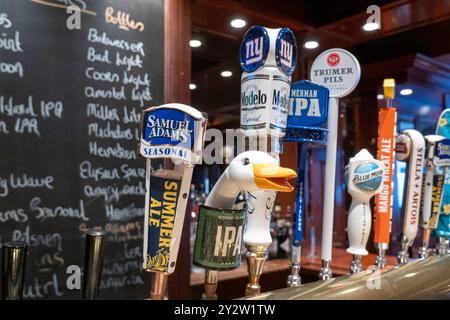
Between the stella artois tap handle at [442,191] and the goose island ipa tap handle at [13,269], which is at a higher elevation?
the stella artois tap handle at [442,191]

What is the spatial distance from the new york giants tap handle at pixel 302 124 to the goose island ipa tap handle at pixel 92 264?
41 cm

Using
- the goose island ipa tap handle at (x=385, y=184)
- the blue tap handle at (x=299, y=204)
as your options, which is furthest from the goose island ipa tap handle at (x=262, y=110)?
the goose island ipa tap handle at (x=385, y=184)

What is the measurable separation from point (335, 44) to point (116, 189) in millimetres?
978

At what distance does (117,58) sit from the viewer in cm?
156

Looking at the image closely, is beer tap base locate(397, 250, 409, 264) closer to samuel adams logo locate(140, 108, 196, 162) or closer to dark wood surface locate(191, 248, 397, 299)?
dark wood surface locate(191, 248, 397, 299)

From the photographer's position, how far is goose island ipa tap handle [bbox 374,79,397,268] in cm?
103

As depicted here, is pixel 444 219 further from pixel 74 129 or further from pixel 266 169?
pixel 74 129

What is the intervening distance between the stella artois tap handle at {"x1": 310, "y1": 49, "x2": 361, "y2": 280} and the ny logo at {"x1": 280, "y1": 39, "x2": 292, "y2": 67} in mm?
164

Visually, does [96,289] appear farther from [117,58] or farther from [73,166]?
[117,58]

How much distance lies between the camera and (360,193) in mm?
961

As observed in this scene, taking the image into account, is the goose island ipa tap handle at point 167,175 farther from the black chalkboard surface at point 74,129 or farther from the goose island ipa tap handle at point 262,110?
the black chalkboard surface at point 74,129

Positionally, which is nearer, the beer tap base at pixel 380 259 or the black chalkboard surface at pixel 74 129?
the beer tap base at pixel 380 259

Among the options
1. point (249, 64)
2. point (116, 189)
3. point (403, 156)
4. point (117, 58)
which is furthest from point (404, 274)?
point (117, 58)

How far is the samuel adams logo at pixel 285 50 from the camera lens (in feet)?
2.63
